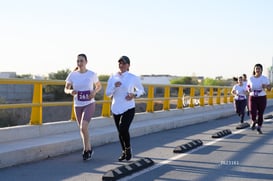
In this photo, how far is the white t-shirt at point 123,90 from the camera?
342 inches

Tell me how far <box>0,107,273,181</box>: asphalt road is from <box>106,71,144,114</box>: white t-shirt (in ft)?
3.34

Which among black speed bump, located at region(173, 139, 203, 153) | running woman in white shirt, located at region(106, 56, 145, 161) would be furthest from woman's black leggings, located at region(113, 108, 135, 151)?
black speed bump, located at region(173, 139, 203, 153)

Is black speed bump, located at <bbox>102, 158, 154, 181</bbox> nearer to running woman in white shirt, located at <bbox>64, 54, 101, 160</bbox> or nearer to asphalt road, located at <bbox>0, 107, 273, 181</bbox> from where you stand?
asphalt road, located at <bbox>0, 107, 273, 181</bbox>

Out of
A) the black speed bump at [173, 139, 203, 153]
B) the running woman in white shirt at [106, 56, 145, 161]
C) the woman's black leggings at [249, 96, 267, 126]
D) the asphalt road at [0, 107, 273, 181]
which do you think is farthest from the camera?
the woman's black leggings at [249, 96, 267, 126]

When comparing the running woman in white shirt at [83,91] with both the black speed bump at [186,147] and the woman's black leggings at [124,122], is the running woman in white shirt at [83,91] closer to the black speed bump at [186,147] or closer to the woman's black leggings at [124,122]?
the woman's black leggings at [124,122]

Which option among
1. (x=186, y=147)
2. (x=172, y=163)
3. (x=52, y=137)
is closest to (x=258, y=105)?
(x=186, y=147)

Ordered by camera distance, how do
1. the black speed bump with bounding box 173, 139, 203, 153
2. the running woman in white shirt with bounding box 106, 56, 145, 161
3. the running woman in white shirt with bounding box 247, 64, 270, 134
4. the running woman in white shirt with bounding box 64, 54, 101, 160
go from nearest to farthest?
the running woman in white shirt with bounding box 106, 56, 145, 161 < the running woman in white shirt with bounding box 64, 54, 101, 160 < the black speed bump with bounding box 173, 139, 203, 153 < the running woman in white shirt with bounding box 247, 64, 270, 134

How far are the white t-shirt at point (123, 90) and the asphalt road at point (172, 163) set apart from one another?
1.02m

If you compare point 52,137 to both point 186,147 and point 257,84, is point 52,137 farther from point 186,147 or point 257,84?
point 257,84

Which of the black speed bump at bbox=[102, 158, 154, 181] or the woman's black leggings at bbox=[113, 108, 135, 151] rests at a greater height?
the woman's black leggings at bbox=[113, 108, 135, 151]

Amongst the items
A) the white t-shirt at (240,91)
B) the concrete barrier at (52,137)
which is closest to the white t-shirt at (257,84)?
the white t-shirt at (240,91)

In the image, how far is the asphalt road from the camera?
7.70 m

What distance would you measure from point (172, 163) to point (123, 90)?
1589 millimetres

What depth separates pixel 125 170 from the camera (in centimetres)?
777
